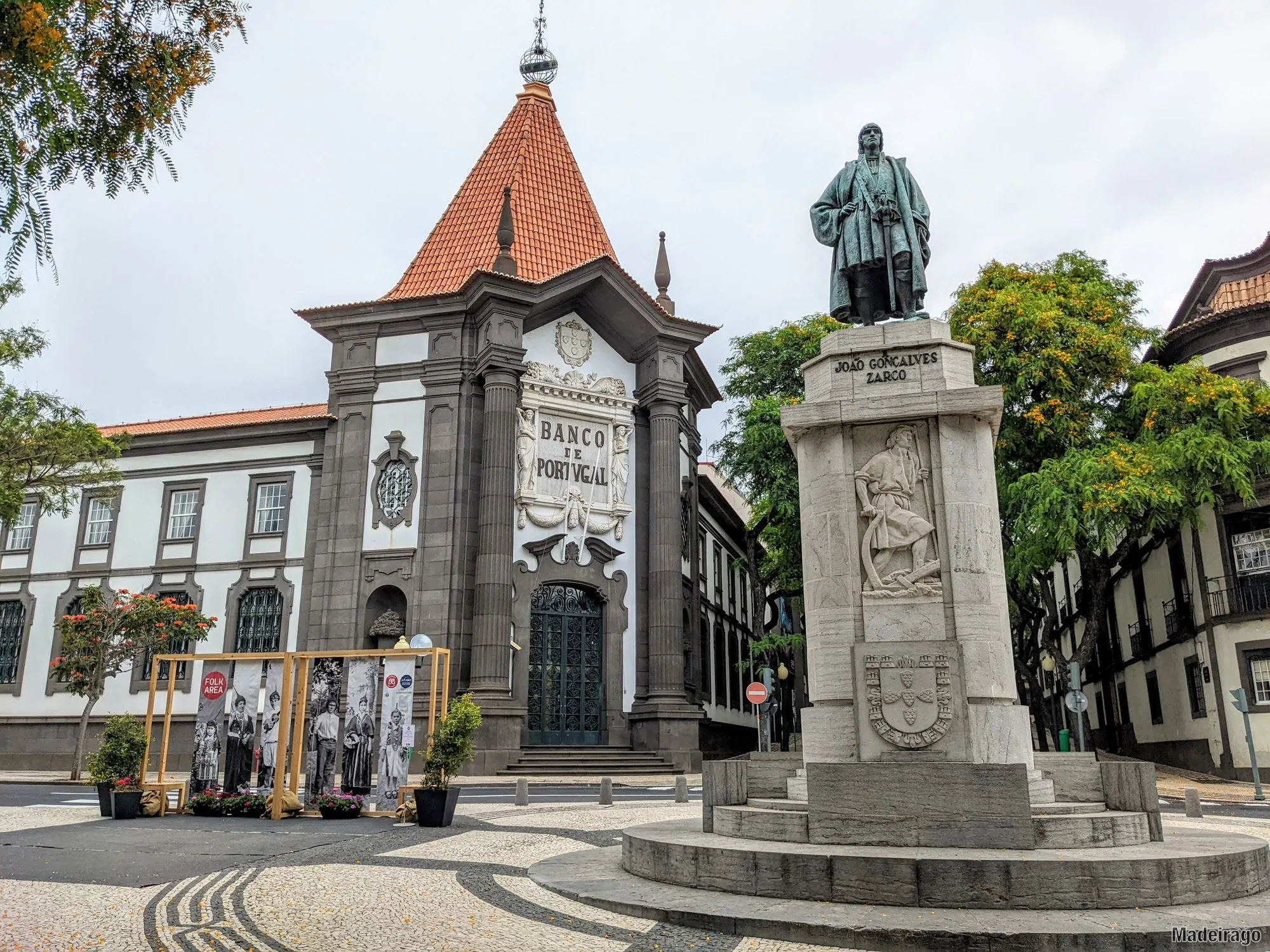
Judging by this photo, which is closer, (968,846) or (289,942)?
(289,942)

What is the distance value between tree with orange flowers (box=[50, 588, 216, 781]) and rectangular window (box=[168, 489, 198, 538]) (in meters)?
6.84

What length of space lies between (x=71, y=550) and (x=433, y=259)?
16.5 meters

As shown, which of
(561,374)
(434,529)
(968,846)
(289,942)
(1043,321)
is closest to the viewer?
(289,942)

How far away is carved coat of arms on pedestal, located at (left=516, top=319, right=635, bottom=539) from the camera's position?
96.7 ft

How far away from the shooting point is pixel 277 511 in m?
33.4

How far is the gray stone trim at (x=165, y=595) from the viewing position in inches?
1232

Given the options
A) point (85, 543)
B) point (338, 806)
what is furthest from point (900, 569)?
point (85, 543)

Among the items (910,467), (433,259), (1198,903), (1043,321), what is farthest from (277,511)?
(1198,903)

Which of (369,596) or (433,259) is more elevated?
(433,259)

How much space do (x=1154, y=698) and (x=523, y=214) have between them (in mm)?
27414

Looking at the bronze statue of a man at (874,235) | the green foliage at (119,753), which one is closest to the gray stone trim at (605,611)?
the green foliage at (119,753)

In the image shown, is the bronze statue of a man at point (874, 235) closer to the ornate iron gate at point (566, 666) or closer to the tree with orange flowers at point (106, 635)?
the ornate iron gate at point (566, 666)

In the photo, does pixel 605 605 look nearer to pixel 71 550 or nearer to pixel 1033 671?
pixel 1033 671

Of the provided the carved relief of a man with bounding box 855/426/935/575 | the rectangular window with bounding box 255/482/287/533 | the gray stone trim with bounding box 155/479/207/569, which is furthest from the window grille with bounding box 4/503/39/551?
the carved relief of a man with bounding box 855/426/935/575
